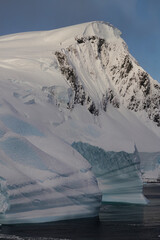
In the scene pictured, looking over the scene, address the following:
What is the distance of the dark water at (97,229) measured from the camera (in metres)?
20.1

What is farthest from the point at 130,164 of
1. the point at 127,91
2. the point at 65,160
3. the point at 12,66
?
the point at 127,91

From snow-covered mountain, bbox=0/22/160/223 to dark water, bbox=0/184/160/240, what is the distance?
1.60 ft

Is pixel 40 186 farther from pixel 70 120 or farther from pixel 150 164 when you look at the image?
pixel 150 164

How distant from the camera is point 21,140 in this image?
77.1 feet

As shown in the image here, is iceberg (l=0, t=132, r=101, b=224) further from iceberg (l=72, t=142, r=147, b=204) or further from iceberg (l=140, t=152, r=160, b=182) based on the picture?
iceberg (l=140, t=152, r=160, b=182)

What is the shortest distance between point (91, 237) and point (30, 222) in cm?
325

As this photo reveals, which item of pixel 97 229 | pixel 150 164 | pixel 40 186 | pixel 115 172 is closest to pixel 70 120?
pixel 115 172

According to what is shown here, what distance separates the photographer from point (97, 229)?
2228 centimetres

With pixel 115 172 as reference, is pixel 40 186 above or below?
A: below

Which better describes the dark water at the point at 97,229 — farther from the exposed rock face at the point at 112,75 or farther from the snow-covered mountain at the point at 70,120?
the exposed rock face at the point at 112,75

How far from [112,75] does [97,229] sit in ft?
159

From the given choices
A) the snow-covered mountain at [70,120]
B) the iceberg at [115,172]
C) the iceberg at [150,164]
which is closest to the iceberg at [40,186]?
the snow-covered mountain at [70,120]

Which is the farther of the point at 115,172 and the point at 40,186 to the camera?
the point at 115,172

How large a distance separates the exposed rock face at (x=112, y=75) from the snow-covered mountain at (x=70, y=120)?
0.13m
